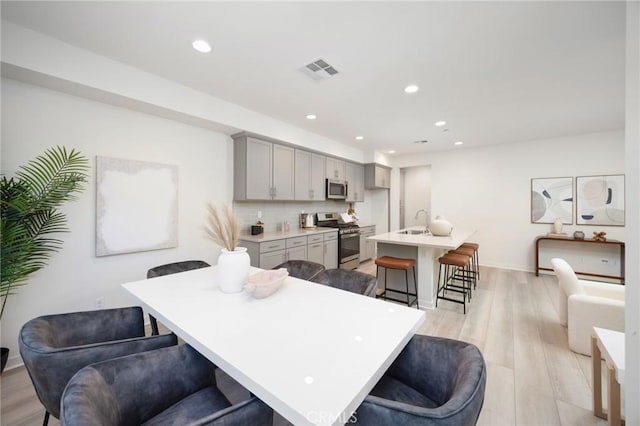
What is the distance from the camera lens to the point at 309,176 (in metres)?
4.59

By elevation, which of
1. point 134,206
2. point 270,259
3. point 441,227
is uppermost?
point 134,206

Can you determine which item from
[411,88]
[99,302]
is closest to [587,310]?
[411,88]

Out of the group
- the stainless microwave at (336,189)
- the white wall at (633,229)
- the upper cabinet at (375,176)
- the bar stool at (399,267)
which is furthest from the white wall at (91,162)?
the upper cabinet at (375,176)

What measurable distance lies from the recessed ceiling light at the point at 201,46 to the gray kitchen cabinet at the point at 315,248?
284cm

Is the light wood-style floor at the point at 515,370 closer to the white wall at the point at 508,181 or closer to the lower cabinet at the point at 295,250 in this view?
the lower cabinet at the point at 295,250

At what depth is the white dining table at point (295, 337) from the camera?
730 mm

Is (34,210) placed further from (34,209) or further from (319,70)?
(319,70)

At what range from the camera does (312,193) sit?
4664 millimetres

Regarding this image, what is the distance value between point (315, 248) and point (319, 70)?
2.75 m

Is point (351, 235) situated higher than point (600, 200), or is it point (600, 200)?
point (600, 200)

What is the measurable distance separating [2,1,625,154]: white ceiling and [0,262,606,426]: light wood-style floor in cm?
260

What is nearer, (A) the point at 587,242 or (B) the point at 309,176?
(A) the point at 587,242

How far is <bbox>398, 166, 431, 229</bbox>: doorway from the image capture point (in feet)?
21.4

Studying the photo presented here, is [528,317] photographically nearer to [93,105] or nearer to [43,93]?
[93,105]
